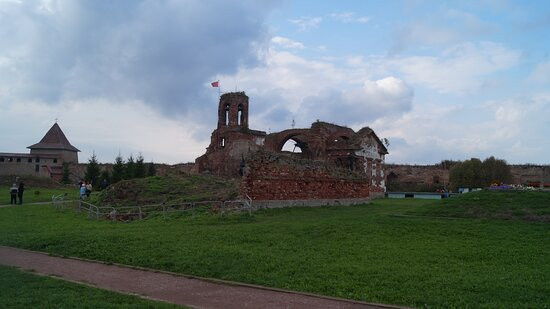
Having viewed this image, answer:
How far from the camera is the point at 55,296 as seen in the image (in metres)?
7.20

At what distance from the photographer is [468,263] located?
9.51m

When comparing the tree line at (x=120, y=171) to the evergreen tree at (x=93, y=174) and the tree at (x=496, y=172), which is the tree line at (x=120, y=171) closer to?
the evergreen tree at (x=93, y=174)

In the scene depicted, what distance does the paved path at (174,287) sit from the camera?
715 centimetres

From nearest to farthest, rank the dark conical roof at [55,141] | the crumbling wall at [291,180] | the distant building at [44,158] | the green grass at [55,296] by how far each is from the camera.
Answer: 1. the green grass at [55,296]
2. the crumbling wall at [291,180]
3. the distant building at [44,158]
4. the dark conical roof at [55,141]

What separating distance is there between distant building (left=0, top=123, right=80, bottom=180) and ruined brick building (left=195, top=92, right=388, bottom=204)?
26391mm

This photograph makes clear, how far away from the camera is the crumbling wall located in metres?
21.6

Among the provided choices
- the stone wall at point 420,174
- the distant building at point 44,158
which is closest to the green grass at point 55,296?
the stone wall at point 420,174

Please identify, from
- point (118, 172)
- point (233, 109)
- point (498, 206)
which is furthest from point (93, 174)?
point (498, 206)

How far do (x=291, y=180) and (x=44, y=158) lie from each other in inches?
2016

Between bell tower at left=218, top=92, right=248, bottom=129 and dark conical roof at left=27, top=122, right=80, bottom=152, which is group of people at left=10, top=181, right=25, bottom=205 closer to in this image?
bell tower at left=218, top=92, right=248, bottom=129

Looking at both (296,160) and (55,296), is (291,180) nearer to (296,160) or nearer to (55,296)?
(296,160)

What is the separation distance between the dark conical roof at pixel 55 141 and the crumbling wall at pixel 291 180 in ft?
174

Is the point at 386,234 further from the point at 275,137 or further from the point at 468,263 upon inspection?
the point at 275,137

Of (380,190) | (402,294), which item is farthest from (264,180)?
(380,190)
